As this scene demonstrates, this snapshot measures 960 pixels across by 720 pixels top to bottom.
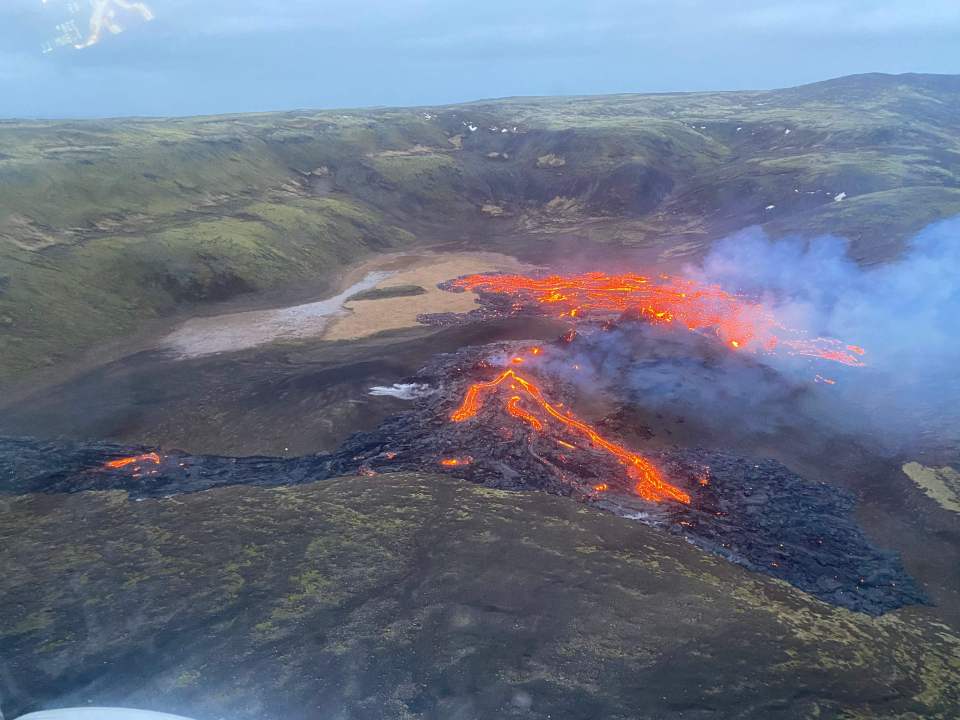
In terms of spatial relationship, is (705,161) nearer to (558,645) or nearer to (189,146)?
(189,146)

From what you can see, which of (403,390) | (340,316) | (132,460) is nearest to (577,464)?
(403,390)

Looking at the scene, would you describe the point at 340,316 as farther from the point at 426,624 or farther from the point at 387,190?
the point at 387,190

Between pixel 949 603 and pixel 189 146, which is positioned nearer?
pixel 949 603

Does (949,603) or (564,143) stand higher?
(564,143)

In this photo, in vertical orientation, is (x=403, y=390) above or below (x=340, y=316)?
below

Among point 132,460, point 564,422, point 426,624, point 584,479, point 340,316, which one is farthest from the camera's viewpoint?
point 340,316

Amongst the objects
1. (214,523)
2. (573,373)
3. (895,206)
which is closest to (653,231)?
(895,206)

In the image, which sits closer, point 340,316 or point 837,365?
point 837,365

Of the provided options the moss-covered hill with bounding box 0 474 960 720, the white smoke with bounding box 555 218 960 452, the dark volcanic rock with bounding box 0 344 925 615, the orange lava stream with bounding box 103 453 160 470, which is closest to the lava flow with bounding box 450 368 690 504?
the dark volcanic rock with bounding box 0 344 925 615
